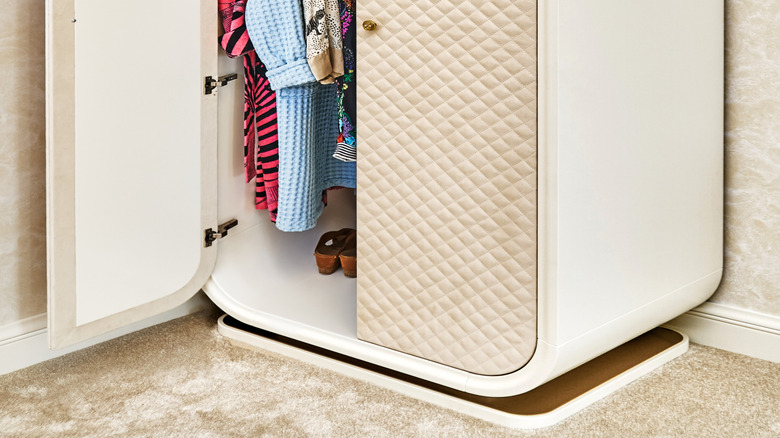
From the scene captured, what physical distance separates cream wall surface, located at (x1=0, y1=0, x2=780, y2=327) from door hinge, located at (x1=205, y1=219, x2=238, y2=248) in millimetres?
366

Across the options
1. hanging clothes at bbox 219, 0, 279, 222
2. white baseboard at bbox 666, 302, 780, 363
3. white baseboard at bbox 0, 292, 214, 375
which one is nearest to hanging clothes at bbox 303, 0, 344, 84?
hanging clothes at bbox 219, 0, 279, 222

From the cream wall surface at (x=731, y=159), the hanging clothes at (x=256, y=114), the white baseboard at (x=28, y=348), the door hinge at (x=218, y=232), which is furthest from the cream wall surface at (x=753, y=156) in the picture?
the white baseboard at (x=28, y=348)

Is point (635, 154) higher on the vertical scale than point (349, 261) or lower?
higher

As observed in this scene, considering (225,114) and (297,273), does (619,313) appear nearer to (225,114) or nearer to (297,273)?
(297,273)

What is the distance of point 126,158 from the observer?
138 cm

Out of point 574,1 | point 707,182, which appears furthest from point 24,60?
point 707,182

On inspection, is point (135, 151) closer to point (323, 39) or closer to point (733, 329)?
point (323, 39)

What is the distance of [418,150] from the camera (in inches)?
46.7

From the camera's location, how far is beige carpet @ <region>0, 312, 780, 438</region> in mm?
1109

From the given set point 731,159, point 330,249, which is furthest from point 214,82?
point 731,159

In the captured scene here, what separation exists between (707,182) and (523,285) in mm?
623

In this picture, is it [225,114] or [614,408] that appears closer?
[614,408]

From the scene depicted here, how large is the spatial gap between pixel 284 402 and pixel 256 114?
2.47ft

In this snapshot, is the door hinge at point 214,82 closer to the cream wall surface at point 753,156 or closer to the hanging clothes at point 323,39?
the hanging clothes at point 323,39
